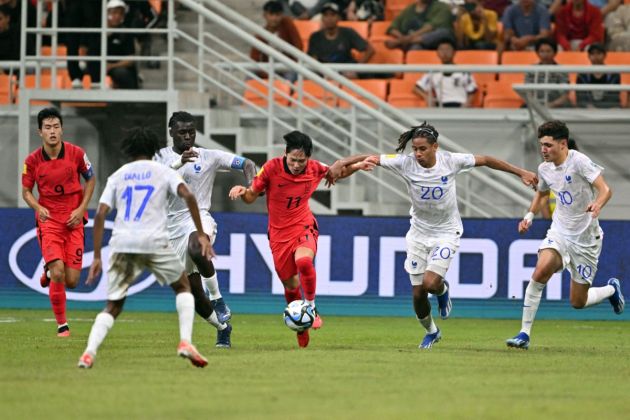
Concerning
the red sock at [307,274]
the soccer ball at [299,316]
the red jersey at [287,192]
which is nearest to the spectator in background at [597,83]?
the red jersey at [287,192]

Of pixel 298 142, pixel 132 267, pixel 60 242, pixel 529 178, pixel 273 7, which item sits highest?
pixel 273 7

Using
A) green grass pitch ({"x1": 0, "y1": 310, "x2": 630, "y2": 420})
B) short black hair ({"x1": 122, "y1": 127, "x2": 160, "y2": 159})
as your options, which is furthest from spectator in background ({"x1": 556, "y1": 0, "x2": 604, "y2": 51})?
short black hair ({"x1": 122, "y1": 127, "x2": 160, "y2": 159})

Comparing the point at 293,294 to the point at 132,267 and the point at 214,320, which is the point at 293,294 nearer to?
the point at 214,320

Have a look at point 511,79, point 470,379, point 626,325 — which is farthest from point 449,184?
point 511,79

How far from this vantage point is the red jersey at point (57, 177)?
14.7m

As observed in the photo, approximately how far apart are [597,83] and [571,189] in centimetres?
815

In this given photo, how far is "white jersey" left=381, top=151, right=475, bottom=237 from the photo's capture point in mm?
13172

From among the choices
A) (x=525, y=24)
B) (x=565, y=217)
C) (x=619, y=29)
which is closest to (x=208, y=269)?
(x=565, y=217)

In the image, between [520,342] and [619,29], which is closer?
[520,342]

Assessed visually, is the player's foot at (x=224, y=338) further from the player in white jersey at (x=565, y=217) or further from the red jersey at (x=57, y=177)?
the red jersey at (x=57, y=177)

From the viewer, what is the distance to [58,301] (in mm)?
14453

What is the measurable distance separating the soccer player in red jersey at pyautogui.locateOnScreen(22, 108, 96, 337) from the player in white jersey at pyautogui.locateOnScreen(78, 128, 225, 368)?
169 inches

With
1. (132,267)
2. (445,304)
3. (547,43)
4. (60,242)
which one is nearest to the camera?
(132,267)

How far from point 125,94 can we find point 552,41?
7.64 meters
